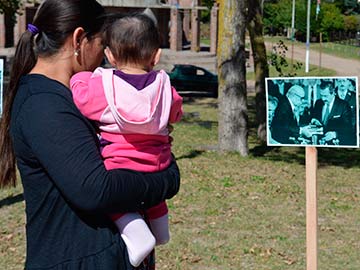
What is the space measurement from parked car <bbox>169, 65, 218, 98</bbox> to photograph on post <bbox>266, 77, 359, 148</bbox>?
26.2m

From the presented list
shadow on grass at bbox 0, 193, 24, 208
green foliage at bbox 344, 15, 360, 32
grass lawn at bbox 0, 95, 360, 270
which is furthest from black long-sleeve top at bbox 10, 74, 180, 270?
green foliage at bbox 344, 15, 360, 32

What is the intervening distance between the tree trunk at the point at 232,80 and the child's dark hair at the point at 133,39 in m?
11.5

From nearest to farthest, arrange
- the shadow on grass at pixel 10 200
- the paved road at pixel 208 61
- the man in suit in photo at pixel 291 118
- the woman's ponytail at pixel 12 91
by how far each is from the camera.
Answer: the woman's ponytail at pixel 12 91, the man in suit in photo at pixel 291 118, the shadow on grass at pixel 10 200, the paved road at pixel 208 61

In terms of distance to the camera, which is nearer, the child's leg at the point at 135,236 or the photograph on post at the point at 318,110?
the child's leg at the point at 135,236

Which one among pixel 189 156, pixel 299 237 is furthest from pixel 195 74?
pixel 299 237

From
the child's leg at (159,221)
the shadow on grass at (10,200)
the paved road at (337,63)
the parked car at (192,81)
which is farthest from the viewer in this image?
the paved road at (337,63)

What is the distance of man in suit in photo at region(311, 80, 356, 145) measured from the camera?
21.4ft

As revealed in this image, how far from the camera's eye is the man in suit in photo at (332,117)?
6.51 m

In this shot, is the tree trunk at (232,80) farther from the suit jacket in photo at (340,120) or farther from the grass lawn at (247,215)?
the suit jacket in photo at (340,120)

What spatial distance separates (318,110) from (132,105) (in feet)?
12.6

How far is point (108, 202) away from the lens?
2668mm

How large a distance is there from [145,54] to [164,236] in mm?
752

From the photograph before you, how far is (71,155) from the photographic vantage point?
261cm

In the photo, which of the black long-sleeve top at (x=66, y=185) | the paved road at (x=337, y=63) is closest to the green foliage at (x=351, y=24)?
the paved road at (x=337, y=63)
